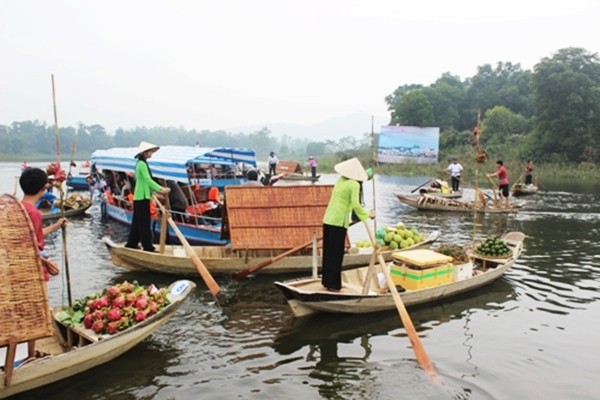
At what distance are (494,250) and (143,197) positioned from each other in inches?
259

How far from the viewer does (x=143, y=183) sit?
9289mm

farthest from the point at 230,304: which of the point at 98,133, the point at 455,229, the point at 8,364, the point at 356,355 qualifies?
the point at 98,133

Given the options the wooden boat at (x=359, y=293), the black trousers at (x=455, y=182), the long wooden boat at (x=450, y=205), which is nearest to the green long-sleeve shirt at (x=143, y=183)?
the wooden boat at (x=359, y=293)

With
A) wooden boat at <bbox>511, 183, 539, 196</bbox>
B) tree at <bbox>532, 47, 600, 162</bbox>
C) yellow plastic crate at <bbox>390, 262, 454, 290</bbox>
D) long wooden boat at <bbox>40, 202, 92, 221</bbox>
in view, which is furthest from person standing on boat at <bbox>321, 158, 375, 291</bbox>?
tree at <bbox>532, 47, 600, 162</bbox>

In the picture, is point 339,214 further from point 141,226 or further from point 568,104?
point 568,104

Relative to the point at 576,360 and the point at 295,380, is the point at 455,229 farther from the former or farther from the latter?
the point at 295,380

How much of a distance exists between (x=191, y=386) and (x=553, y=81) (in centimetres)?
4508

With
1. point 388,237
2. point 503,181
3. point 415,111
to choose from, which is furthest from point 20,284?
point 415,111

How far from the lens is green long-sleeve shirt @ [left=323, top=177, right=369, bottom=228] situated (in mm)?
7168

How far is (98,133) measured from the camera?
105 m

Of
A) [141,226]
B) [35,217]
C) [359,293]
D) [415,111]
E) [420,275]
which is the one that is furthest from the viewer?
[415,111]

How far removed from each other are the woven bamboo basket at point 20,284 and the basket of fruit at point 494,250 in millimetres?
7695

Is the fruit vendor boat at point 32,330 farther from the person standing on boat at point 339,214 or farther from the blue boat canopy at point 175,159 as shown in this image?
the blue boat canopy at point 175,159

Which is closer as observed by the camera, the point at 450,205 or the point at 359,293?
the point at 359,293
